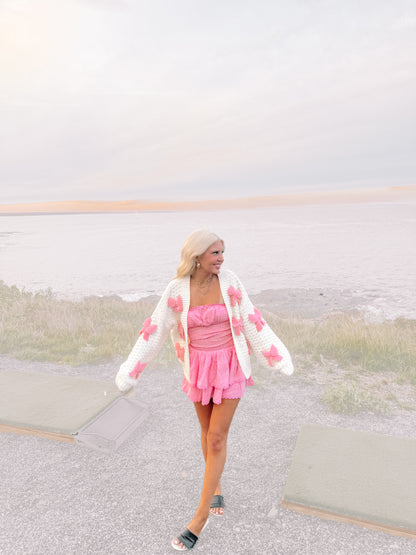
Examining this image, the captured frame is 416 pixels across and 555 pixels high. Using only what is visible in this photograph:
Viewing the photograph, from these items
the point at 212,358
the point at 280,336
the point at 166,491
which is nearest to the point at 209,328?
the point at 212,358

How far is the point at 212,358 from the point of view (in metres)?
3.35

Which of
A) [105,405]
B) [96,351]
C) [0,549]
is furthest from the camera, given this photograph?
[96,351]

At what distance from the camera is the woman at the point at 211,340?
3275 millimetres

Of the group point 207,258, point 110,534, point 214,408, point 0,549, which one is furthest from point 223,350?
point 0,549

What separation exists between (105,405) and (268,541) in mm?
2587

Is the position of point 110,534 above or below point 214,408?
below

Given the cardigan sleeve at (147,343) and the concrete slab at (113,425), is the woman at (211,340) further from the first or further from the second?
the concrete slab at (113,425)

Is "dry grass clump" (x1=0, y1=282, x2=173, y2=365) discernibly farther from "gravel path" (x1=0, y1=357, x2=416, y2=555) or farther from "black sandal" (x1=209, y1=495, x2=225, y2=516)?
"black sandal" (x1=209, y1=495, x2=225, y2=516)

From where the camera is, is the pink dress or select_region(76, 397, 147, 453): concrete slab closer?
the pink dress

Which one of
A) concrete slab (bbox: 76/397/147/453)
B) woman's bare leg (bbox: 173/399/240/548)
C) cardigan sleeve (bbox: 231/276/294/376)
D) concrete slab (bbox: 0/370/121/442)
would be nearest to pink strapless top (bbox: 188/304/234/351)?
cardigan sleeve (bbox: 231/276/294/376)

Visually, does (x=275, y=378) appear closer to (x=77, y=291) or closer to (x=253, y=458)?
(x=253, y=458)

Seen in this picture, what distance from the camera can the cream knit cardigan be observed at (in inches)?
133

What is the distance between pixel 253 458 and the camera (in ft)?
14.9

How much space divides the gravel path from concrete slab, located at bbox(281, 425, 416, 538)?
15 cm
